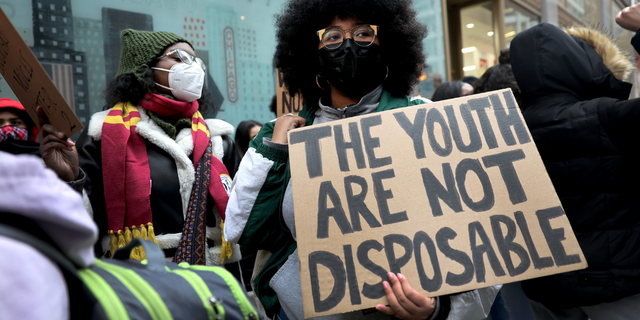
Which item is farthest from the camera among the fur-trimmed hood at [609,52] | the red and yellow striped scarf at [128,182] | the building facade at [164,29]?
the building facade at [164,29]

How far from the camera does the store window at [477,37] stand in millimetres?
9789

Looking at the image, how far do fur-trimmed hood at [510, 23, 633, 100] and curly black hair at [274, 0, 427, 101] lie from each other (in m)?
0.46

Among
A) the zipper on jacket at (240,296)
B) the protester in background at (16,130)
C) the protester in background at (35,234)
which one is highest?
the protester in background at (16,130)

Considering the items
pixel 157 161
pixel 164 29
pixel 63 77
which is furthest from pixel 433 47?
pixel 157 161

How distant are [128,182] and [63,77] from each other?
1708 millimetres

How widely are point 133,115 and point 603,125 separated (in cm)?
223

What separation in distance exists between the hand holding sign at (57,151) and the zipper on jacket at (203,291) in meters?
1.28

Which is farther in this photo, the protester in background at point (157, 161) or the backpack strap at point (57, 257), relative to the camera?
the protester in background at point (157, 161)

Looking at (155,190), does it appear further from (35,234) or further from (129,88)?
(35,234)

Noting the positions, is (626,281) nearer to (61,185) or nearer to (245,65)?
(61,185)

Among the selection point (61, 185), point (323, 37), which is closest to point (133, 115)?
point (323, 37)

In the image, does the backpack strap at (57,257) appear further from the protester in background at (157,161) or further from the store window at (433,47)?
the store window at (433,47)

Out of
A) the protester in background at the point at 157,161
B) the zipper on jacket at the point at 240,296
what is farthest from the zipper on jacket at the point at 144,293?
the protester in background at the point at 157,161

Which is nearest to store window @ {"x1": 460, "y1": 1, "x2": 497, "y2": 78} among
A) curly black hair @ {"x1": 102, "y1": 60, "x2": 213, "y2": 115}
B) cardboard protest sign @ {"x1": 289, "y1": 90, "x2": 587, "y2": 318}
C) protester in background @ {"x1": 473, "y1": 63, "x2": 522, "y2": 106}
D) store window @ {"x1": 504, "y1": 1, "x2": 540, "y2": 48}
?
store window @ {"x1": 504, "y1": 1, "x2": 540, "y2": 48}
